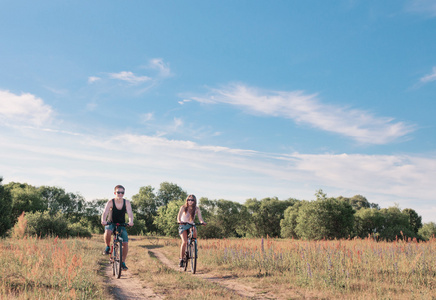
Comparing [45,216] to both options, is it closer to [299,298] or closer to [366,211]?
[299,298]

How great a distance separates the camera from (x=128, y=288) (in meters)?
9.72

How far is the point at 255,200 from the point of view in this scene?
6694 centimetres

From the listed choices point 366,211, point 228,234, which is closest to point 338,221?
point 366,211

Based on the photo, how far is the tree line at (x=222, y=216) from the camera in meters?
31.5

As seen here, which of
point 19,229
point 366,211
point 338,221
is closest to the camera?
point 19,229

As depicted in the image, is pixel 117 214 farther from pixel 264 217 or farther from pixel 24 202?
pixel 264 217

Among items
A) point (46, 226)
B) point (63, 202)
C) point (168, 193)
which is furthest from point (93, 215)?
point (46, 226)

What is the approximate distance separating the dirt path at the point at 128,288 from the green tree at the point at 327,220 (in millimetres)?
27039

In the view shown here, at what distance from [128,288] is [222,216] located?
46868mm

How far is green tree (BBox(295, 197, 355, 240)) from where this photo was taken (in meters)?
34.6

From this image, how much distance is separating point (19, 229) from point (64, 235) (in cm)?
565

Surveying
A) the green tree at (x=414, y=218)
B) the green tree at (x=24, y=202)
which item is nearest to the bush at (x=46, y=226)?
the green tree at (x=24, y=202)

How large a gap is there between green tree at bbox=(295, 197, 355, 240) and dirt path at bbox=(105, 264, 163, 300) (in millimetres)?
27039

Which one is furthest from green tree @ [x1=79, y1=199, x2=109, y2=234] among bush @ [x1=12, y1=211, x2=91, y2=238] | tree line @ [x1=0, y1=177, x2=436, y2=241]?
bush @ [x1=12, y1=211, x2=91, y2=238]
